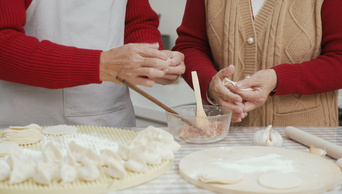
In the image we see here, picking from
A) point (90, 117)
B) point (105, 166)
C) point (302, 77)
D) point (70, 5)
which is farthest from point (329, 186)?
point (70, 5)

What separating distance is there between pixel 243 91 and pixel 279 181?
510mm

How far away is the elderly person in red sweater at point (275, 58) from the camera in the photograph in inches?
51.6

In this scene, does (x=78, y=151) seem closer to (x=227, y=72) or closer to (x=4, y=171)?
(x=4, y=171)

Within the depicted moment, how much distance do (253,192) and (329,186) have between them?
0.16 m

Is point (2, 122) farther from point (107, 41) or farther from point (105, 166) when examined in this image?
point (105, 166)

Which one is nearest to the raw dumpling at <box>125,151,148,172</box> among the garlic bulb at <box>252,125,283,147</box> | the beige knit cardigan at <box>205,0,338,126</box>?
the garlic bulb at <box>252,125,283,147</box>

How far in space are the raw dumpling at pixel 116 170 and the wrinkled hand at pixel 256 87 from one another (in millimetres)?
571

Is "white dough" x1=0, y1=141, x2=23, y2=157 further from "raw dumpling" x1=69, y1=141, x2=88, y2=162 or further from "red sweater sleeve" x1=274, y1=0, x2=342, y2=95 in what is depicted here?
"red sweater sleeve" x1=274, y1=0, x2=342, y2=95

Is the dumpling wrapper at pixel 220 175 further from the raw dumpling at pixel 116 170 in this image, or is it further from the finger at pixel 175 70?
the finger at pixel 175 70

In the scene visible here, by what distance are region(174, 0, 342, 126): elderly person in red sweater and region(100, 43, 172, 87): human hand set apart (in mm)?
199

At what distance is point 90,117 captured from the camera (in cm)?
146

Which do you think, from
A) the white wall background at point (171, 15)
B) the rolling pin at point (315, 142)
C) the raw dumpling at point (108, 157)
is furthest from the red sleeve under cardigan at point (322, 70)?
the white wall background at point (171, 15)

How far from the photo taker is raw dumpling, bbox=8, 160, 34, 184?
0.79m

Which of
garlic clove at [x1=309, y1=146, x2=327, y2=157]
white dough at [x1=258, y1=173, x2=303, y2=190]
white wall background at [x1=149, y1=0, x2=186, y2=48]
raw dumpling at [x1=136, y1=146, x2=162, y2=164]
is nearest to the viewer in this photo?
white dough at [x1=258, y1=173, x2=303, y2=190]
